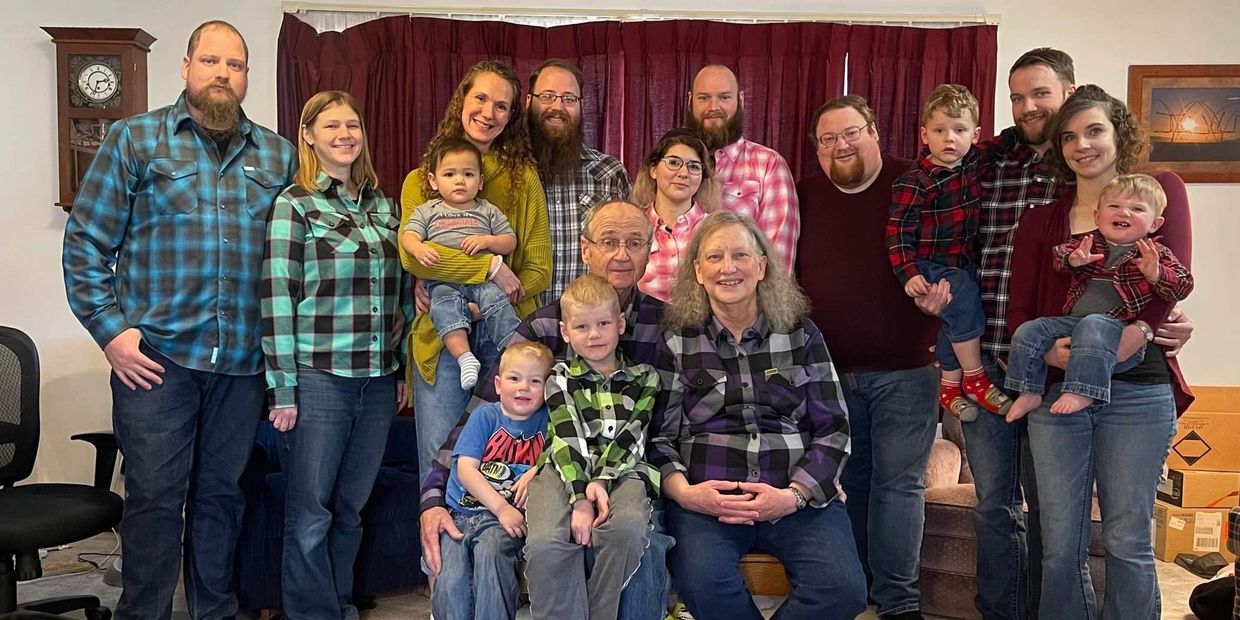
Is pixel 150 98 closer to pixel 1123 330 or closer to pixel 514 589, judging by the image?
pixel 514 589

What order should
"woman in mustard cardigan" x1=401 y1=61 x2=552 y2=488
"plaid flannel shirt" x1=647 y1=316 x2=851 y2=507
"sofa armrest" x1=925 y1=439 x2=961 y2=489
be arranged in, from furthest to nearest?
1. "sofa armrest" x1=925 y1=439 x2=961 y2=489
2. "woman in mustard cardigan" x1=401 y1=61 x2=552 y2=488
3. "plaid flannel shirt" x1=647 y1=316 x2=851 y2=507

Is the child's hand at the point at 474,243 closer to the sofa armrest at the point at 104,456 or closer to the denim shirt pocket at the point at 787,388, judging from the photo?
the denim shirt pocket at the point at 787,388

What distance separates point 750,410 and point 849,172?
36.5 inches

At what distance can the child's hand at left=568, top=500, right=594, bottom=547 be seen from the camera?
2.22 m

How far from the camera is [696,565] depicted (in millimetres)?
2291

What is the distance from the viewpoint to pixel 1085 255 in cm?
245

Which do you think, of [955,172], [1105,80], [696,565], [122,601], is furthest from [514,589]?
[1105,80]

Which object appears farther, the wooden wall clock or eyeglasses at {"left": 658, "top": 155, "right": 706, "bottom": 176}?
the wooden wall clock

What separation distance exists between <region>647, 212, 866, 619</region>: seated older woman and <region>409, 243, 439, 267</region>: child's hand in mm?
681

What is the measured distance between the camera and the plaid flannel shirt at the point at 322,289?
8.96ft

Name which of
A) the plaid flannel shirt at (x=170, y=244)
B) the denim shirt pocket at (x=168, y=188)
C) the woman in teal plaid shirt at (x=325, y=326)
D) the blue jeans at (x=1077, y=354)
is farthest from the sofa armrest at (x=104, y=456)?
the blue jeans at (x=1077, y=354)

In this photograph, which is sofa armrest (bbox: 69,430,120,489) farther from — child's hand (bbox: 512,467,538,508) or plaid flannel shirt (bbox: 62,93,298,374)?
child's hand (bbox: 512,467,538,508)

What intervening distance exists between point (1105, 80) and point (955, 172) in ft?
7.44

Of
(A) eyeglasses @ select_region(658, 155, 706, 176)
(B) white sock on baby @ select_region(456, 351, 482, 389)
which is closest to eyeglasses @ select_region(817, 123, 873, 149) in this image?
(A) eyeglasses @ select_region(658, 155, 706, 176)
